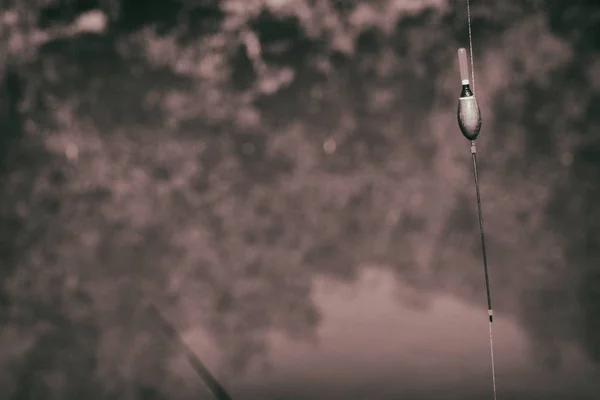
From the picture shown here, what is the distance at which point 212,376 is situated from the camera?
5.78 m

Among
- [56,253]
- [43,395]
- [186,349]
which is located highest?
[56,253]

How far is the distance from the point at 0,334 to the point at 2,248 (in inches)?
26.5

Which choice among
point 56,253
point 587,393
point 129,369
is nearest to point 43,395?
point 129,369

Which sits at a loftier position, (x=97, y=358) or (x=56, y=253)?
(x=56, y=253)

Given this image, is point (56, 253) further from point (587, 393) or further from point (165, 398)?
point (587, 393)

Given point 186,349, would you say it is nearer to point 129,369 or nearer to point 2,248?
point 129,369

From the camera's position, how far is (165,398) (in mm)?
5746

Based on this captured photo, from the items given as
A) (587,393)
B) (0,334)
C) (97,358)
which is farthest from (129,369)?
(587,393)

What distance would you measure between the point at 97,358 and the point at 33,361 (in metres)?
0.51

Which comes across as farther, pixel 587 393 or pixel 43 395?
pixel 43 395

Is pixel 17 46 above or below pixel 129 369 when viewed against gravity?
above

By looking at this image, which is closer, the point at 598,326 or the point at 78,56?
the point at 598,326

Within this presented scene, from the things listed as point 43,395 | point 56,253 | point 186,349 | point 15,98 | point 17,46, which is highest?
point 17,46

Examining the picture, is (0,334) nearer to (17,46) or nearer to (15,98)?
(15,98)
